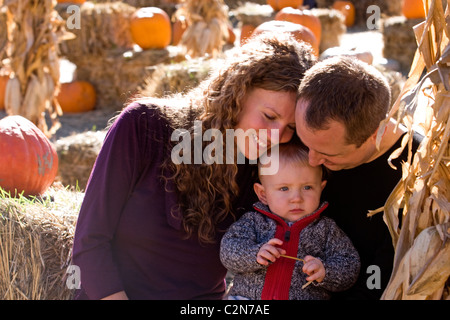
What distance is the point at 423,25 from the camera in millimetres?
1609

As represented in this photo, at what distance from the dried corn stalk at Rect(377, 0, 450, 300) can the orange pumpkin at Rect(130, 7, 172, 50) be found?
6416 millimetres

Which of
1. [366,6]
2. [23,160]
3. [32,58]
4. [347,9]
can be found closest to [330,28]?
[347,9]

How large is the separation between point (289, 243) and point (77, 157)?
3.34 m

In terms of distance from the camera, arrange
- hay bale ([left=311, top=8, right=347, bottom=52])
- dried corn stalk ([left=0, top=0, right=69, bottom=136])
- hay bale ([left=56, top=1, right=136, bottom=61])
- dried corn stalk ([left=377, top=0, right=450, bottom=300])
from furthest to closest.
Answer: hay bale ([left=311, top=8, right=347, bottom=52])
hay bale ([left=56, top=1, right=136, bottom=61])
dried corn stalk ([left=0, top=0, right=69, bottom=136])
dried corn stalk ([left=377, top=0, right=450, bottom=300])

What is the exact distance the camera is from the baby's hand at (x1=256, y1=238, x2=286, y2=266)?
6.64 ft

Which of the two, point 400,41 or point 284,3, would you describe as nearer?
point 284,3

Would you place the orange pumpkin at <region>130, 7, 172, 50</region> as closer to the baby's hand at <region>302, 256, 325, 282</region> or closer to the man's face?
the man's face

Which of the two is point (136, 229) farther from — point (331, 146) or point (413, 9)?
point (413, 9)

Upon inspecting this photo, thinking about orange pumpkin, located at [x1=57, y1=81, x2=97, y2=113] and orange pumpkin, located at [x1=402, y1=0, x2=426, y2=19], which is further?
orange pumpkin, located at [x1=402, y1=0, x2=426, y2=19]

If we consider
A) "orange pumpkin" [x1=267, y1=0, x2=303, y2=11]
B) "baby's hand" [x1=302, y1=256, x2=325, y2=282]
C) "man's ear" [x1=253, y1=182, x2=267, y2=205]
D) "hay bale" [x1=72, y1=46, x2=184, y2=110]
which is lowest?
"hay bale" [x1=72, y1=46, x2=184, y2=110]

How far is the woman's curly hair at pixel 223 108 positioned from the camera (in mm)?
2160

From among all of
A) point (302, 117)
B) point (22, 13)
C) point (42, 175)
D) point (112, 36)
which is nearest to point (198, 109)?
point (302, 117)

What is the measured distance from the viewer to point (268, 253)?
2.03 meters

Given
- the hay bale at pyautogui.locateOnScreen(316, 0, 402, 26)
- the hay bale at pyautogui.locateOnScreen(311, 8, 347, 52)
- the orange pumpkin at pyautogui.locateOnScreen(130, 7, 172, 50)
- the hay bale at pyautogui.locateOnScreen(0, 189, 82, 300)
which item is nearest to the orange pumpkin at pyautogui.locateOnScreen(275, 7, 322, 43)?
the orange pumpkin at pyautogui.locateOnScreen(130, 7, 172, 50)
